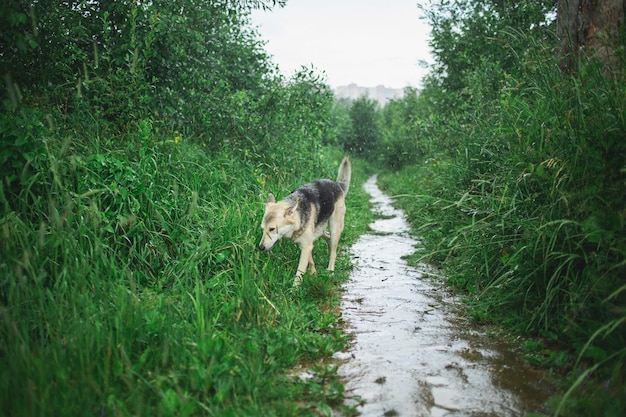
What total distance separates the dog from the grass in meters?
0.25

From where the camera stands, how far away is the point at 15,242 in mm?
3664

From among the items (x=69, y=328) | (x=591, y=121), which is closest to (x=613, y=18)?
(x=591, y=121)

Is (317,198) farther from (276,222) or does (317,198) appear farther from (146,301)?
(146,301)

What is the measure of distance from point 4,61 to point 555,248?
6474 millimetres

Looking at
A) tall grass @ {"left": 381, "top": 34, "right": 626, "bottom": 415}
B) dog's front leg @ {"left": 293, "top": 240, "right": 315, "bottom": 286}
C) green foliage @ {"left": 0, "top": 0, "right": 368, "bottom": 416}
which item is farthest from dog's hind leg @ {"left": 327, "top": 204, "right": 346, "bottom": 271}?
tall grass @ {"left": 381, "top": 34, "right": 626, "bottom": 415}

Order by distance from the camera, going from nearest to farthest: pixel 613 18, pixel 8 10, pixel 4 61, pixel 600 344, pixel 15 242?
1. pixel 600 344
2. pixel 15 242
3. pixel 8 10
4. pixel 613 18
5. pixel 4 61

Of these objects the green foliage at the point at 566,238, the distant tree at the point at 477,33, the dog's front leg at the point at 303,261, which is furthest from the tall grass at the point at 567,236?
the distant tree at the point at 477,33

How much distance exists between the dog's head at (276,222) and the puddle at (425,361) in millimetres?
1093

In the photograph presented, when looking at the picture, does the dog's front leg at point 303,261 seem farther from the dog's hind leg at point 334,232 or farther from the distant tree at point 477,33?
the distant tree at point 477,33

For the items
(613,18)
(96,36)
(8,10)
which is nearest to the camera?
(8,10)

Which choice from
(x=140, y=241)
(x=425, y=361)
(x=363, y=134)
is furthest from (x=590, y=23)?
(x=363, y=134)

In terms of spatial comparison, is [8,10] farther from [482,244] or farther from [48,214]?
[482,244]

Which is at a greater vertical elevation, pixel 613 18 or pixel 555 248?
pixel 613 18

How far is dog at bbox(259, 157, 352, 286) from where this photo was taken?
557 centimetres
